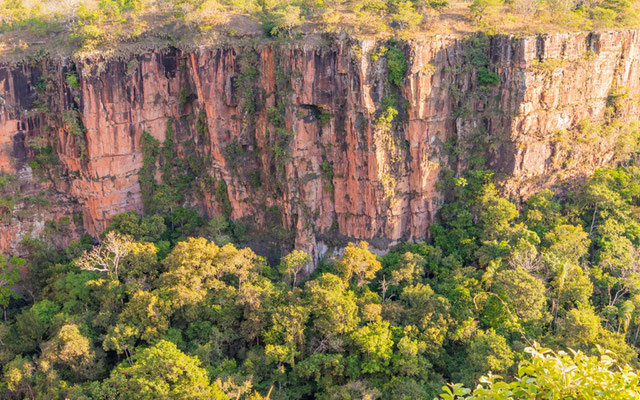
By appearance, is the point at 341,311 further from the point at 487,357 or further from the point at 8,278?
the point at 8,278

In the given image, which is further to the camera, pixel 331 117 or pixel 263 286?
pixel 331 117

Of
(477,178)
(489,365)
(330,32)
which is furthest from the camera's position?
(477,178)

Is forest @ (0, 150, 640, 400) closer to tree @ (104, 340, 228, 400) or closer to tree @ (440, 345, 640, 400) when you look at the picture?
tree @ (104, 340, 228, 400)

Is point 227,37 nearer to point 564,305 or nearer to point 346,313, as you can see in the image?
point 346,313

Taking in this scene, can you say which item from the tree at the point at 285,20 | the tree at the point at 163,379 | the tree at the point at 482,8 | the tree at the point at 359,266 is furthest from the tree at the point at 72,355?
the tree at the point at 482,8

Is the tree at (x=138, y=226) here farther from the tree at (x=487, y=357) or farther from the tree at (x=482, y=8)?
the tree at (x=482, y=8)

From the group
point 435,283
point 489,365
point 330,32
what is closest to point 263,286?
point 435,283
